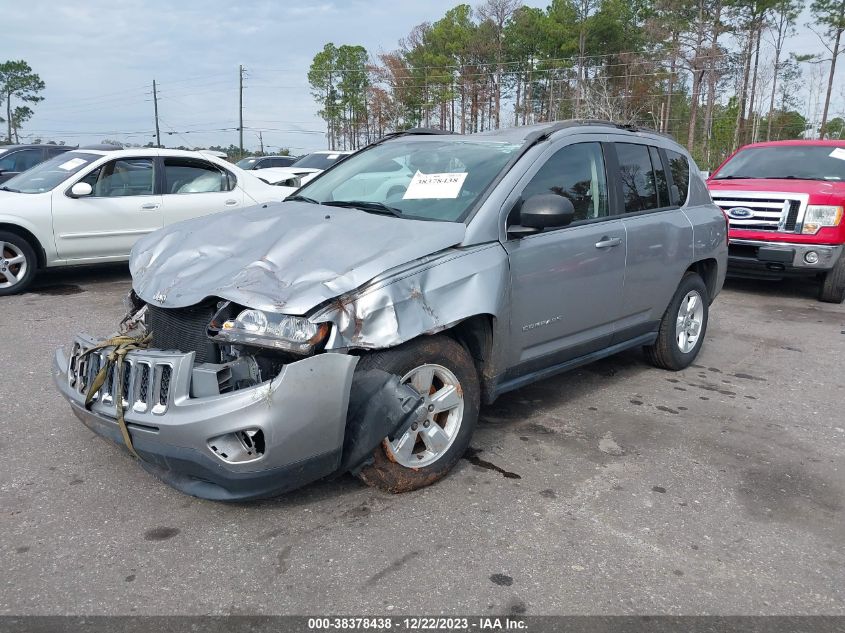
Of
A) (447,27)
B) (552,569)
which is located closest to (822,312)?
(552,569)

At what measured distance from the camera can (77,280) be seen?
890 centimetres

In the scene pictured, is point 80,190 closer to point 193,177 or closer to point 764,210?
point 193,177

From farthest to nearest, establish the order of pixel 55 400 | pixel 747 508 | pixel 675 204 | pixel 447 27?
pixel 447 27, pixel 675 204, pixel 55 400, pixel 747 508

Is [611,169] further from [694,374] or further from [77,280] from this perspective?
[77,280]

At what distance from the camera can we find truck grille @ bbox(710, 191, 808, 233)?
28.0 feet

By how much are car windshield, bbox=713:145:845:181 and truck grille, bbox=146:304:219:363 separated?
342 inches

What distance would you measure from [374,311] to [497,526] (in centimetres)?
111

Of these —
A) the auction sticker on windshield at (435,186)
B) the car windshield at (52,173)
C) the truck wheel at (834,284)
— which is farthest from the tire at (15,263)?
the truck wheel at (834,284)

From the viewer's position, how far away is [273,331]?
2982 mm

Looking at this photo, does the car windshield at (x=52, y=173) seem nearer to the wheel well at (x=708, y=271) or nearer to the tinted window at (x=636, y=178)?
the tinted window at (x=636, y=178)

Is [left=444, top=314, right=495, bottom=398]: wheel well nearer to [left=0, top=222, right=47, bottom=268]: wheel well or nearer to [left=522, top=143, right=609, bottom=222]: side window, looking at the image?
[left=522, top=143, right=609, bottom=222]: side window

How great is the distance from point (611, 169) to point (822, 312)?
16.5 feet

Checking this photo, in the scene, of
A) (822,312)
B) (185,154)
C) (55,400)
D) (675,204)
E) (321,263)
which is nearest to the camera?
(321,263)

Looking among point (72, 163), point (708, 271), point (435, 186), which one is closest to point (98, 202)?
point (72, 163)
